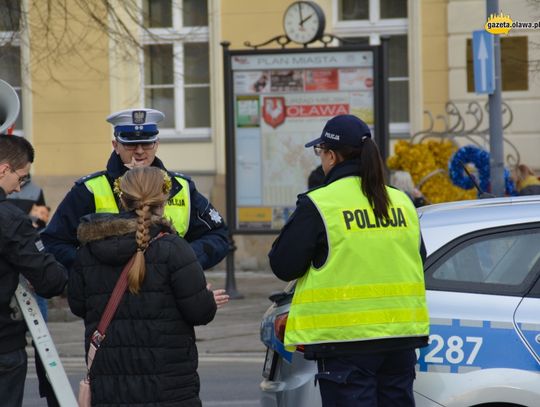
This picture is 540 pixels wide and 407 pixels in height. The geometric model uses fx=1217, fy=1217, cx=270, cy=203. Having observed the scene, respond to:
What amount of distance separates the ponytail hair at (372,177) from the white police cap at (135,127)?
120 centimetres

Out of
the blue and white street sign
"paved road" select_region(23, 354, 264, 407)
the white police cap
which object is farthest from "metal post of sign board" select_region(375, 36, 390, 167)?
the white police cap

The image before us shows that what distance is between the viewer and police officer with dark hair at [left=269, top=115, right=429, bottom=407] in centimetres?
495

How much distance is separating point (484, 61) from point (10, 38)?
17.7ft

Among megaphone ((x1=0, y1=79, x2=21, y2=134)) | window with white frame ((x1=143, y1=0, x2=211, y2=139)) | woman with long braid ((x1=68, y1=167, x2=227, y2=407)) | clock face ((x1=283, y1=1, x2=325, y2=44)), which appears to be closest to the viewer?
woman with long braid ((x1=68, y1=167, x2=227, y2=407))

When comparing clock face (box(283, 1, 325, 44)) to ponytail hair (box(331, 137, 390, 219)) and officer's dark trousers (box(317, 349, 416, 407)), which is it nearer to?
ponytail hair (box(331, 137, 390, 219))

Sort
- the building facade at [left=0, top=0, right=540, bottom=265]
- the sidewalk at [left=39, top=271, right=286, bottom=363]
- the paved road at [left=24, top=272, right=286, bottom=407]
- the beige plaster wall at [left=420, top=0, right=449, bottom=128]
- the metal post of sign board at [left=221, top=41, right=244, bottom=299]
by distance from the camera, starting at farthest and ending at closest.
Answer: the beige plaster wall at [left=420, top=0, right=449, bottom=128]
the building facade at [left=0, top=0, right=540, bottom=265]
the metal post of sign board at [left=221, top=41, right=244, bottom=299]
the sidewalk at [left=39, top=271, right=286, bottom=363]
the paved road at [left=24, top=272, right=286, bottom=407]

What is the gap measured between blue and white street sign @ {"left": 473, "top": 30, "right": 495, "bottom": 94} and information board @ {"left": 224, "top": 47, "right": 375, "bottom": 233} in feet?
7.19

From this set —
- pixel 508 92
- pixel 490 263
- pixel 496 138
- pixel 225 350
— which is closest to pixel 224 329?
pixel 225 350

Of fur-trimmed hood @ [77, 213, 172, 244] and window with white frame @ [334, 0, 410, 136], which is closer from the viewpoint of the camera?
fur-trimmed hood @ [77, 213, 172, 244]

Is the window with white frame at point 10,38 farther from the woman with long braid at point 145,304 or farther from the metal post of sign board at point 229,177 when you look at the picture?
the woman with long braid at point 145,304

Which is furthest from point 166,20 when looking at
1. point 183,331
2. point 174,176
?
point 183,331

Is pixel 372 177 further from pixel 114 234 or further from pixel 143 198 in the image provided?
pixel 114 234

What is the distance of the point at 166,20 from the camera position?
19.2 metres

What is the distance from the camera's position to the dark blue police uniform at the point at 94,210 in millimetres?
5852
